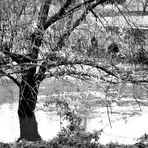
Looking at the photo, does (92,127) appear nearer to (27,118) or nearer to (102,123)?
(102,123)

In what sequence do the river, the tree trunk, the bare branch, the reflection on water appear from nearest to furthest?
1. the bare branch
2. the tree trunk
3. the reflection on water
4. the river

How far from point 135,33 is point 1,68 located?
12.0 ft


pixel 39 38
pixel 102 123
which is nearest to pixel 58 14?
pixel 39 38

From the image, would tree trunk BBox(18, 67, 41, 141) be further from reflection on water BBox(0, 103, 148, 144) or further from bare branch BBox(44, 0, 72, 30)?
bare branch BBox(44, 0, 72, 30)

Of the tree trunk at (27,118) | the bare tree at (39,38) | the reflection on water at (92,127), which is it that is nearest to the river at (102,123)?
the reflection on water at (92,127)

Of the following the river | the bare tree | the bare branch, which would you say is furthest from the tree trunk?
the bare branch

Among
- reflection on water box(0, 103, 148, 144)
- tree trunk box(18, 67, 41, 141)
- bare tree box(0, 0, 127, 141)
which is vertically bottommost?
reflection on water box(0, 103, 148, 144)

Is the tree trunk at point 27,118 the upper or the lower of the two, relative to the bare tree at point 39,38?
lower

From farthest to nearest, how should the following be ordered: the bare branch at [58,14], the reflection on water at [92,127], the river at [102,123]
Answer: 1. the river at [102,123]
2. the reflection on water at [92,127]
3. the bare branch at [58,14]

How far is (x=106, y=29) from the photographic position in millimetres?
7559

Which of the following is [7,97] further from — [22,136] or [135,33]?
[135,33]

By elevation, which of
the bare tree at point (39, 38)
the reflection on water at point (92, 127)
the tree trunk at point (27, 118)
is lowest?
the reflection on water at point (92, 127)

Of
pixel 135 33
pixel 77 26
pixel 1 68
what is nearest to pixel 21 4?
pixel 77 26

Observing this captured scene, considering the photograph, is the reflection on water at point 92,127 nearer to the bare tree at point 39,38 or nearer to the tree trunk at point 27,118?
the tree trunk at point 27,118
